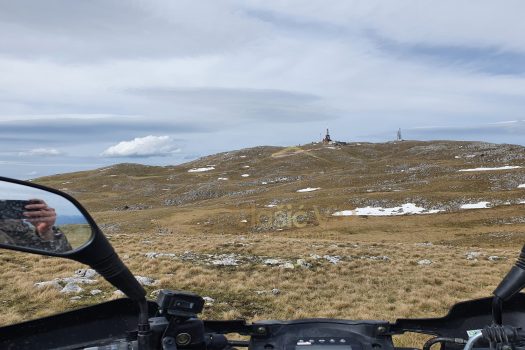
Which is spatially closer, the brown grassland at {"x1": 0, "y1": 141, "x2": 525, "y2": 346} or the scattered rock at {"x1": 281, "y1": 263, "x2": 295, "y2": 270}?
the brown grassland at {"x1": 0, "y1": 141, "x2": 525, "y2": 346}

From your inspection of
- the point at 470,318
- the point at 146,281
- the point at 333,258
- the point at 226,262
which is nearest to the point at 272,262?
the point at 226,262

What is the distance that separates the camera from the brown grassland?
13.3 m

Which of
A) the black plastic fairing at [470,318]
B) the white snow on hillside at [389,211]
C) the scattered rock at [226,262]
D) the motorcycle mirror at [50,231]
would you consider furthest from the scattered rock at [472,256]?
the white snow on hillside at [389,211]

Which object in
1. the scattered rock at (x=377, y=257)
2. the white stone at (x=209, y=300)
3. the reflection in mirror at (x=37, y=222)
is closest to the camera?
the reflection in mirror at (x=37, y=222)

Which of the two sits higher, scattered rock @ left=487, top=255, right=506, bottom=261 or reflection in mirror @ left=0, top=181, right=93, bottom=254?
reflection in mirror @ left=0, top=181, right=93, bottom=254

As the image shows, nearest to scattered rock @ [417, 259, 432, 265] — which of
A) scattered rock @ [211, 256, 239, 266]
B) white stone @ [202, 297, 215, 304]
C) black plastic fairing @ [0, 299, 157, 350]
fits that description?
scattered rock @ [211, 256, 239, 266]

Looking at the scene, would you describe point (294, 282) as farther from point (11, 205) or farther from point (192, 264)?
point (11, 205)

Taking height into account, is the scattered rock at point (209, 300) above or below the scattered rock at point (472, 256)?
above

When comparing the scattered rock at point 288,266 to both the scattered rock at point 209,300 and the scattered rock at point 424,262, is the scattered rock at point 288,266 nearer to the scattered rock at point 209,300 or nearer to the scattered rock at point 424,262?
the scattered rock at point 209,300

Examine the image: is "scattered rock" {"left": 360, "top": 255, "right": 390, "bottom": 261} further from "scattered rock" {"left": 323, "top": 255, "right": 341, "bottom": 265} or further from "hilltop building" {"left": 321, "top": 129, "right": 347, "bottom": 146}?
"hilltop building" {"left": 321, "top": 129, "right": 347, "bottom": 146}

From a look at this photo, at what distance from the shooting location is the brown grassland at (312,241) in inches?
522

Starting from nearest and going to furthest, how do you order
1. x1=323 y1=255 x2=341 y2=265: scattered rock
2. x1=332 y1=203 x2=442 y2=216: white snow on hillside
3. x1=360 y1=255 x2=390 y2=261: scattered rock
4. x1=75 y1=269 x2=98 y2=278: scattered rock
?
x1=75 y1=269 x2=98 y2=278: scattered rock → x1=323 y1=255 x2=341 y2=265: scattered rock → x1=360 y1=255 x2=390 y2=261: scattered rock → x1=332 y1=203 x2=442 y2=216: white snow on hillside

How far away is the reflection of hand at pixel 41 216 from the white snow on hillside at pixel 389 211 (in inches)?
2418

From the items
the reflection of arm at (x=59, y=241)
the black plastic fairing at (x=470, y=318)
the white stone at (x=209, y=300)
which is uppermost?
the reflection of arm at (x=59, y=241)
